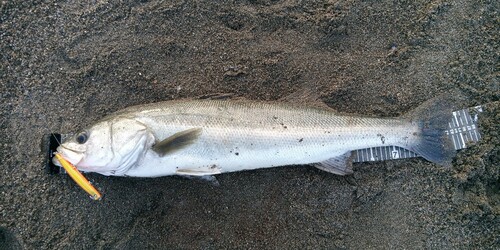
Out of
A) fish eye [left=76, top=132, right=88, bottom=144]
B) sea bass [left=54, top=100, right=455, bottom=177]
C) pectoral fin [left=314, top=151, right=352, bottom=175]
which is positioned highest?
fish eye [left=76, top=132, right=88, bottom=144]

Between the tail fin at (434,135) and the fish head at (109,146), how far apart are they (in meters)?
2.93

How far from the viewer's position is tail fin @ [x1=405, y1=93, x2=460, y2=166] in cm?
391

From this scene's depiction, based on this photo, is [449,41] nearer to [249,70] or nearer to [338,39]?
[338,39]

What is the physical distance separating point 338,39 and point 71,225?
12.2 feet

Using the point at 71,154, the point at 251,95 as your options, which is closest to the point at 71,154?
the point at 71,154

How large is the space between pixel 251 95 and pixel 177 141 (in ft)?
3.63

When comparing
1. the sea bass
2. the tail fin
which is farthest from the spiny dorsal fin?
the tail fin

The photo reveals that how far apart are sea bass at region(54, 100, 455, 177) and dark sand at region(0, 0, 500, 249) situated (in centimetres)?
32

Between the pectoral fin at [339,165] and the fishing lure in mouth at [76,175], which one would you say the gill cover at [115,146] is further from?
the pectoral fin at [339,165]

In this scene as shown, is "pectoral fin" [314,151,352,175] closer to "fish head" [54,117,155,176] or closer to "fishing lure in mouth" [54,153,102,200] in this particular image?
"fish head" [54,117,155,176]

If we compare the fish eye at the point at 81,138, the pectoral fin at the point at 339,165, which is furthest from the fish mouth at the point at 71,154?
the pectoral fin at the point at 339,165

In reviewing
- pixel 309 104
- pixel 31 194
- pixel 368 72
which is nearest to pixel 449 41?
pixel 368 72

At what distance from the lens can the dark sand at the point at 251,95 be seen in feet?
12.7

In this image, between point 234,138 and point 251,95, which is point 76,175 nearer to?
point 234,138
